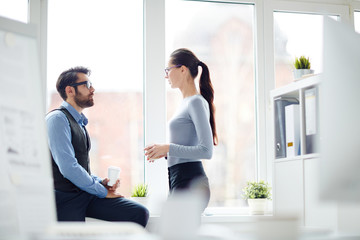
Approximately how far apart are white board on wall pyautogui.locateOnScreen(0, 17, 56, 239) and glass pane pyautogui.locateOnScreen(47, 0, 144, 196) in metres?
2.28

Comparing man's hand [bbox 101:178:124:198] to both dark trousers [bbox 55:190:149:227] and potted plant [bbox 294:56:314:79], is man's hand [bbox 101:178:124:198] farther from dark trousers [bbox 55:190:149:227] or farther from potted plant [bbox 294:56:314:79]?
potted plant [bbox 294:56:314:79]

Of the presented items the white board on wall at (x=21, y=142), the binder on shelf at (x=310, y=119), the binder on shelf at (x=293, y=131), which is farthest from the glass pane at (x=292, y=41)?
the white board on wall at (x=21, y=142)

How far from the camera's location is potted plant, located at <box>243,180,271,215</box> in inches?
132

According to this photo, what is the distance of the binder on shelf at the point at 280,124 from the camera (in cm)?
276

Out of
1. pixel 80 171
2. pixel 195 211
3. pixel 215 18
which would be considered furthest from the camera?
pixel 215 18

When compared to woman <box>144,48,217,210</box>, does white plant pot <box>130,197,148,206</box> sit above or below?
below

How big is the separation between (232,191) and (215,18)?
1.34 m

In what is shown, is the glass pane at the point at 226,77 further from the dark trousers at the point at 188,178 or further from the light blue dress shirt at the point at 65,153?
the light blue dress shirt at the point at 65,153

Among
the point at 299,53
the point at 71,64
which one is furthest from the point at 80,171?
the point at 299,53

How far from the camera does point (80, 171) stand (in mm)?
2734

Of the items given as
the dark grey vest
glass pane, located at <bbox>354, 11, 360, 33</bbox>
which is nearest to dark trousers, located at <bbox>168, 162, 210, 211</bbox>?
the dark grey vest

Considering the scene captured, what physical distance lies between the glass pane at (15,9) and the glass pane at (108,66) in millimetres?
172

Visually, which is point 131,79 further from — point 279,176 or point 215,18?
point 279,176

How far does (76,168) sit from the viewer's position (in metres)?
2.73
